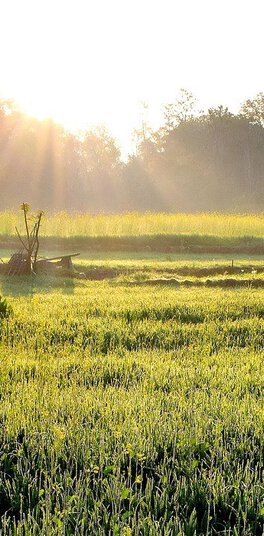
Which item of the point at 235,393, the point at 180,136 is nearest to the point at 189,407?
the point at 235,393

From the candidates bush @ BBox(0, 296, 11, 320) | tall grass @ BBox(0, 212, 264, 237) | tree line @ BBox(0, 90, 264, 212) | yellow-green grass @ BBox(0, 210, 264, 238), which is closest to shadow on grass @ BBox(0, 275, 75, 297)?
bush @ BBox(0, 296, 11, 320)

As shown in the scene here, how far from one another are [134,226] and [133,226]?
0.04 meters

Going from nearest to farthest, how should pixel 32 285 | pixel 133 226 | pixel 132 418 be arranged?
pixel 132 418 < pixel 32 285 < pixel 133 226

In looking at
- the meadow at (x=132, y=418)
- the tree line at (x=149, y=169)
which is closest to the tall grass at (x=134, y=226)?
the meadow at (x=132, y=418)

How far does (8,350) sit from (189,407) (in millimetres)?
2844

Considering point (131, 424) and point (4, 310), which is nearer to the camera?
point (131, 424)

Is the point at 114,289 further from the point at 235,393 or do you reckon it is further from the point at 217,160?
the point at 217,160

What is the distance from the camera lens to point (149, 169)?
202ft

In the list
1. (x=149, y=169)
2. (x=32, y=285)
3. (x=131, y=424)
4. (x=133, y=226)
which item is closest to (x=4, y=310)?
(x=32, y=285)

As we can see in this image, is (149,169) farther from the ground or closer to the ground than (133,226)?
farther from the ground

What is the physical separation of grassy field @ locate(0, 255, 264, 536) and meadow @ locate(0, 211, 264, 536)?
0.01 meters

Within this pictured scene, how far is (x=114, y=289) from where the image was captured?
1243cm

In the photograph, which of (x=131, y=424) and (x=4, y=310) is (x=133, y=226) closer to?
(x=4, y=310)

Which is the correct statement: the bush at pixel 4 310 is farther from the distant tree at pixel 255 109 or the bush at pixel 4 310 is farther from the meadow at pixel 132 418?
the distant tree at pixel 255 109
